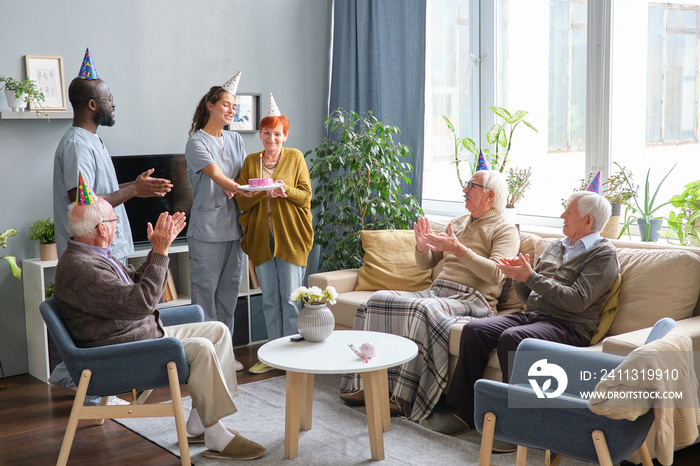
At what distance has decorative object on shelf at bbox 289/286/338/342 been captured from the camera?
2.97 m

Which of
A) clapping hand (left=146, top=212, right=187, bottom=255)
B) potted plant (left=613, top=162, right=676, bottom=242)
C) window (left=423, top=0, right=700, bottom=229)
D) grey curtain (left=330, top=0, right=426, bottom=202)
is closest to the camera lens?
clapping hand (left=146, top=212, right=187, bottom=255)

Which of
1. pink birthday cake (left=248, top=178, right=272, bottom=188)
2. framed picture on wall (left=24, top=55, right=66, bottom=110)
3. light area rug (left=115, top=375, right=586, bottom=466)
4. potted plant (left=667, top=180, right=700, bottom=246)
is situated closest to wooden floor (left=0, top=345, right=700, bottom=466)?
light area rug (left=115, top=375, right=586, bottom=466)

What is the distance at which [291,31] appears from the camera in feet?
17.0

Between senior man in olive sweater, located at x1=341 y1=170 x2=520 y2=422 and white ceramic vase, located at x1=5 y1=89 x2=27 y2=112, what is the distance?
7.15ft

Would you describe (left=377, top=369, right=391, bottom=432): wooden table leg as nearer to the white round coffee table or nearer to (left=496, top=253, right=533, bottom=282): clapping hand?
the white round coffee table

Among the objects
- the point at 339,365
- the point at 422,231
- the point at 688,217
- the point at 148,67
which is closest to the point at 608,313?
the point at 688,217

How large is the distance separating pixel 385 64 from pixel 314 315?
256 centimetres

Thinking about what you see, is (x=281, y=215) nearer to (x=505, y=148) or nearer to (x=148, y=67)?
(x=148, y=67)

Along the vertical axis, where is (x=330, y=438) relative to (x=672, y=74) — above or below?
below

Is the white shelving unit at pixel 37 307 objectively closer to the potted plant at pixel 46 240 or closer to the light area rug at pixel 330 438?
the potted plant at pixel 46 240

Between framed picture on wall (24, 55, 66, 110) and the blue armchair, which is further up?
framed picture on wall (24, 55, 66, 110)

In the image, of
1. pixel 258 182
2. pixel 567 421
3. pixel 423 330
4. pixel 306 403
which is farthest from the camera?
pixel 258 182

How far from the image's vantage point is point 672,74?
3738 millimetres

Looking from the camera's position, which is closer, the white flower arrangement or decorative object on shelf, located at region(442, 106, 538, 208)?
the white flower arrangement
